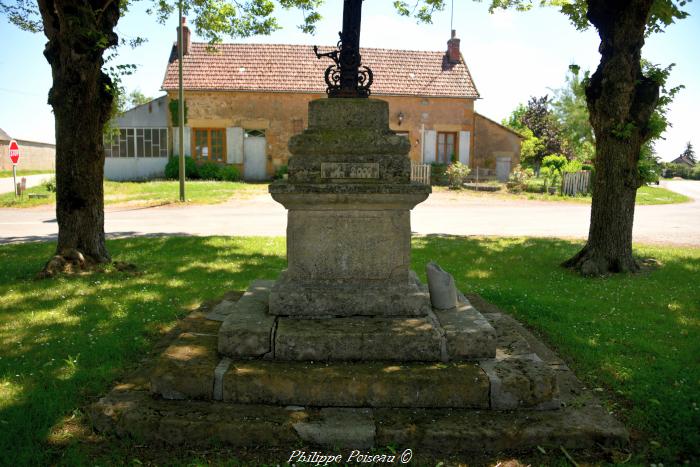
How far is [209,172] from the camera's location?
2830cm

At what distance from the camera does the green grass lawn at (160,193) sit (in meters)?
19.9

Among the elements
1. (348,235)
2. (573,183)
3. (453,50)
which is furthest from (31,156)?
(348,235)

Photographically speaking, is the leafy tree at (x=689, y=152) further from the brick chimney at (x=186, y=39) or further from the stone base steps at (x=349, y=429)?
the stone base steps at (x=349, y=429)

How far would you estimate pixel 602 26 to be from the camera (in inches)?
338

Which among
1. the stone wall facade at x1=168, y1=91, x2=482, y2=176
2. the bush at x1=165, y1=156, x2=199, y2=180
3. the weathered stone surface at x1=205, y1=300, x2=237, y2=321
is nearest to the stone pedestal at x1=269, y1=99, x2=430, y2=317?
the weathered stone surface at x1=205, y1=300, x2=237, y2=321

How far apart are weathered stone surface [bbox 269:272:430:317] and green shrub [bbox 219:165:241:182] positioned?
24698 millimetres

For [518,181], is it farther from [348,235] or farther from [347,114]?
[348,235]

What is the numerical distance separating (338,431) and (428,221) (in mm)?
12845

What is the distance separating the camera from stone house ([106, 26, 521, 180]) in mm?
28656

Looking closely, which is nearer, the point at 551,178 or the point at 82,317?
the point at 82,317

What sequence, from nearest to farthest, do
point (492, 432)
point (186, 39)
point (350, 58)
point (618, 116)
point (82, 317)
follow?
point (492, 432) < point (350, 58) < point (82, 317) < point (618, 116) < point (186, 39)

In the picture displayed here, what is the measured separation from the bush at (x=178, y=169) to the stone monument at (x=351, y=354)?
80.4ft

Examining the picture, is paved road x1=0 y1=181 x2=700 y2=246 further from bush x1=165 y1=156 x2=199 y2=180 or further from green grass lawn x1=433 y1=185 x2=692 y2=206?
bush x1=165 y1=156 x2=199 y2=180

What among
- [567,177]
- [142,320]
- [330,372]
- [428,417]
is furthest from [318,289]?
[567,177]
